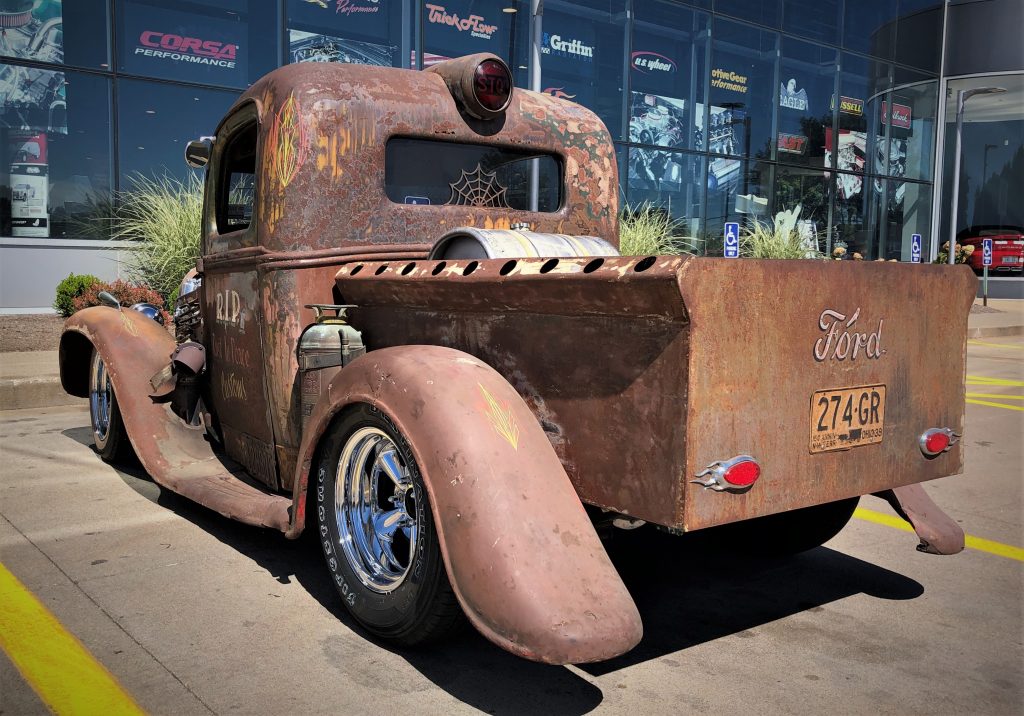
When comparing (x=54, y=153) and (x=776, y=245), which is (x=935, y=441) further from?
(x=776, y=245)

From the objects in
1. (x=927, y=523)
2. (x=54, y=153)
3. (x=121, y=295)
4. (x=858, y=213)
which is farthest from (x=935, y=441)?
(x=858, y=213)

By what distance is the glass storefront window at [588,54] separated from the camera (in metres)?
15.9

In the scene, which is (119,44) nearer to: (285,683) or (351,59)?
(351,59)

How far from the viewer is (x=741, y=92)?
18672mm

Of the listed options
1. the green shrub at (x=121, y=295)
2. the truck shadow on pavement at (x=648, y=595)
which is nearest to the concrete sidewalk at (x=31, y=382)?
the green shrub at (x=121, y=295)

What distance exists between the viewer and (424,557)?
2580 mm

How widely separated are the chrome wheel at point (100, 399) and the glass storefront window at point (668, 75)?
43.2 feet

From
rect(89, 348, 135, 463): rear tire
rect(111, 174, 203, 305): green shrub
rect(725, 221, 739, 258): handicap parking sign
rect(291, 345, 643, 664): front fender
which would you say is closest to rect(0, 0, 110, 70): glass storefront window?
rect(111, 174, 203, 305): green shrub

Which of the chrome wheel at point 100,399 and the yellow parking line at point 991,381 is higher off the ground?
the chrome wheel at point 100,399

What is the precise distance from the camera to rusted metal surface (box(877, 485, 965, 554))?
317 cm

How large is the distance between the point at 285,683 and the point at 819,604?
77.3 inches

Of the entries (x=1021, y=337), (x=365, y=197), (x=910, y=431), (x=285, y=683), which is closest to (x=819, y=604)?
(x=910, y=431)

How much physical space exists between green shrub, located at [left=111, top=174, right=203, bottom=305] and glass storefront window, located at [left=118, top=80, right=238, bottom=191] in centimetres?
95

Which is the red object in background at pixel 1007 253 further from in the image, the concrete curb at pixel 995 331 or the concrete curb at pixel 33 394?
the concrete curb at pixel 33 394
